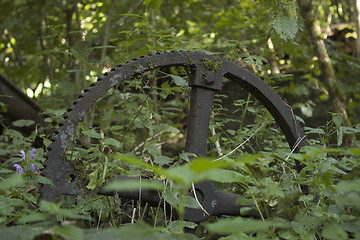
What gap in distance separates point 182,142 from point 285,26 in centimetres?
214

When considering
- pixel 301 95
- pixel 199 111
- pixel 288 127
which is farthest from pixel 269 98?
pixel 301 95

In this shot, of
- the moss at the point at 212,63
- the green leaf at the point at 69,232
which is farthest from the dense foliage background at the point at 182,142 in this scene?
the moss at the point at 212,63

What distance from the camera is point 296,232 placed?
1.46 meters

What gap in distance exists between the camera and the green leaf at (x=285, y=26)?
225cm

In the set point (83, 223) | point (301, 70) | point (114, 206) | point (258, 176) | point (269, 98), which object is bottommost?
point (83, 223)

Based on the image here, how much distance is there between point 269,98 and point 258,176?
2.45ft

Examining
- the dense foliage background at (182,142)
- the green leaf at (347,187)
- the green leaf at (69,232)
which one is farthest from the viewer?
the dense foliage background at (182,142)

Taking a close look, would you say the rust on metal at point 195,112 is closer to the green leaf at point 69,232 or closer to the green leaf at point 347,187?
the green leaf at point 69,232

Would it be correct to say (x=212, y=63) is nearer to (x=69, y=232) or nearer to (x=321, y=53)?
(x=69, y=232)

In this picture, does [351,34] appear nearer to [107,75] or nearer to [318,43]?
[318,43]

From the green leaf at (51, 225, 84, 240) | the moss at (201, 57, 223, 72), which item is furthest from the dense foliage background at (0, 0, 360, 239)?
the moss at (201, 57, 223, 72)

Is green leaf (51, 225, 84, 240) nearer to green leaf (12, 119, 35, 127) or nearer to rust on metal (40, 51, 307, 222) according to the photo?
rust on metal (40, 51, 307, 222)

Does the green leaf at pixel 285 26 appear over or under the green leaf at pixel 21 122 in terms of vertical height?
over

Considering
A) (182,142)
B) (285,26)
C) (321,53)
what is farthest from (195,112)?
(182,142)
